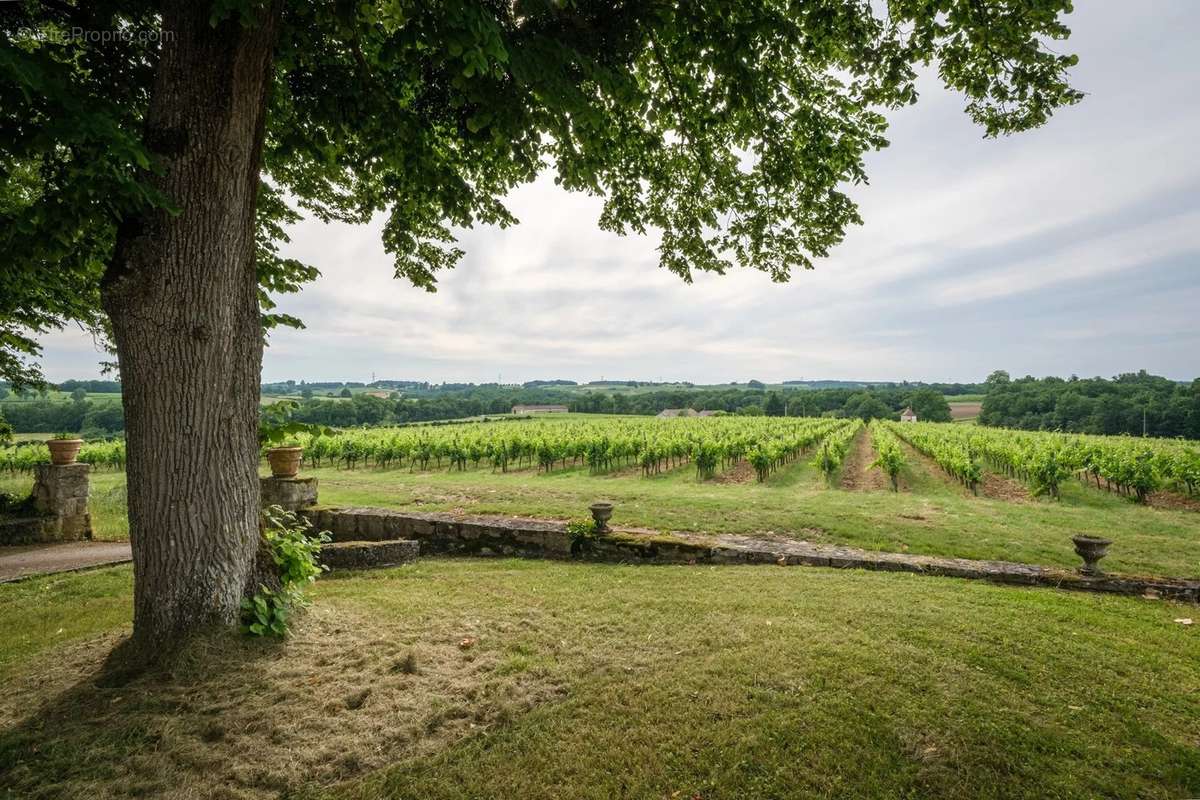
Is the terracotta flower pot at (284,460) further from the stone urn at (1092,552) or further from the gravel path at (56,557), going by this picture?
the stone urn at (1092,552)

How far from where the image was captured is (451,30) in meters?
2.97

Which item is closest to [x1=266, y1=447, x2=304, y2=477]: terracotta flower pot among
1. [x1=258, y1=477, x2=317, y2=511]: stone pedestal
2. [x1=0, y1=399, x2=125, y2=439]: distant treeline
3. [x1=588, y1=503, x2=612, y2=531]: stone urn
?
[x1=258, y1=477, x2=317, y2=511]: stone pedestal

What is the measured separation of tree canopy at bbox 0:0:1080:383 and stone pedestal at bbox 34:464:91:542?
385cm

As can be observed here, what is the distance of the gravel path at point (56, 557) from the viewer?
6.58 meters

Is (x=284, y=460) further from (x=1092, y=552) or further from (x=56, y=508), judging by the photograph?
(x=1092, y=552)

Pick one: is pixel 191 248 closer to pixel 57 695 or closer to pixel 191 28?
pixel 191 28

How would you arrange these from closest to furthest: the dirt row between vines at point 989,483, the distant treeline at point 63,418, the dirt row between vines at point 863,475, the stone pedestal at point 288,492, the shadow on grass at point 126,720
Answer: the shadow on grass at point 126,720 → the stone pedestal at point 288,492 → the dirt row between vines at point 989,483 → the dirt row between vines at point 863,475 → the distant treeline at point 63,418

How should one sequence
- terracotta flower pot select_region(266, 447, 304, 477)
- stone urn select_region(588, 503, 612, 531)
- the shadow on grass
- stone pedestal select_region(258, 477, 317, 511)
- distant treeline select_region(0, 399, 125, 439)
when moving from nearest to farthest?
the shadow on grass
terracotta flower pot select_region(266, 447, 304, 477)
stone pedestal select_region(258, 477, 317, 511)
stone urn select_region(588, 503, 612, 531)
distant treeline select_region(0, 399, 125, 439)

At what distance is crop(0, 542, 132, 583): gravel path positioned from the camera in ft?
21.6

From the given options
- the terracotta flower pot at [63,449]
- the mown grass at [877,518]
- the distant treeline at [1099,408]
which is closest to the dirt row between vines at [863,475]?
the mown grass at [877,518]

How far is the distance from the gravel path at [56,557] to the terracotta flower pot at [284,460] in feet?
8.40

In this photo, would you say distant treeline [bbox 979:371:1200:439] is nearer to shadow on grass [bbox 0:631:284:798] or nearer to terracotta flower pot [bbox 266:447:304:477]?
terracotta flower pot [bbox 266:447:304:477]

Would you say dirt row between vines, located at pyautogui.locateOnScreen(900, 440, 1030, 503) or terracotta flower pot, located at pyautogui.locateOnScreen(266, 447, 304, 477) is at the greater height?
terracotta flower pot, located at pyautogui.locateOnScreen(266, 447, 304, 477)

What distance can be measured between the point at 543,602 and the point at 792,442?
2260 cm
